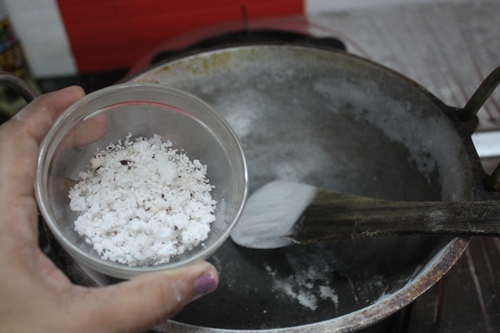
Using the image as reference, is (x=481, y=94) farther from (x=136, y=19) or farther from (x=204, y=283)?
(x=136, y=19)

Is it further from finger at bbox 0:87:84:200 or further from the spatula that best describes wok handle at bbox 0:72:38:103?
the spatula

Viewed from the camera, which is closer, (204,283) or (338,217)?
(204,283)

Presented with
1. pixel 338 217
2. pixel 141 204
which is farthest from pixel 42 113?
pixel 338 217

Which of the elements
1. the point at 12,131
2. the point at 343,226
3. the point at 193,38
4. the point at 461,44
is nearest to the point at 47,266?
the point at 12,131

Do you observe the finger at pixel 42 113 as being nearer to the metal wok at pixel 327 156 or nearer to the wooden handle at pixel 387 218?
the metal wok at pixel 327 156

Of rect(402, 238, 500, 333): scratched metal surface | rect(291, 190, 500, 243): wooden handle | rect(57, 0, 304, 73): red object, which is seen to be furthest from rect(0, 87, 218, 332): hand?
rect(57, 0, 304, 73): red object

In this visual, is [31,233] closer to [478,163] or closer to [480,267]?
[478,163]

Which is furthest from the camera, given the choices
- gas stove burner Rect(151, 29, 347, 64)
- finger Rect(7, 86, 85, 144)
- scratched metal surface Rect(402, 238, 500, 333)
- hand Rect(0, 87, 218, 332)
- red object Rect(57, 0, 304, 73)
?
red object Rect(57, 0, 304, 73)
